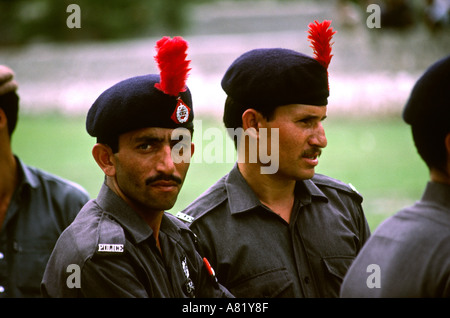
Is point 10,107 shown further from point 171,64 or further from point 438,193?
point 438,193

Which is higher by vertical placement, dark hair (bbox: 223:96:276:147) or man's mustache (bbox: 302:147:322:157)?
dark hair (bbox: 223:96:276:147)

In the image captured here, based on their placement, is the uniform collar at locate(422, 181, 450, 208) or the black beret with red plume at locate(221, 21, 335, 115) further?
the black beret with red plume at locate(221, 21, 335, 115)

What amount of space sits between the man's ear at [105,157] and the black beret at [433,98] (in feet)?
3.95

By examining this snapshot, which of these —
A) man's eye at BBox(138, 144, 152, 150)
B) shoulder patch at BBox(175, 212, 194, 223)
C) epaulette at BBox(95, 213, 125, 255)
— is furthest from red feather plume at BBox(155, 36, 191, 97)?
shoulder patch at BBox(175, 212, 194, 223)

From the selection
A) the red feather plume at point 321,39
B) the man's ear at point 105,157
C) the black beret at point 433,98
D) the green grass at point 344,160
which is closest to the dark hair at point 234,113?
the red feather plume at point 321,39

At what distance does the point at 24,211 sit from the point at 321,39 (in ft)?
6.46

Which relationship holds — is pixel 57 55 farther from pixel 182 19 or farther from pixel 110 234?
pixel 110 234

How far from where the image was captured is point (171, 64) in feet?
9.18

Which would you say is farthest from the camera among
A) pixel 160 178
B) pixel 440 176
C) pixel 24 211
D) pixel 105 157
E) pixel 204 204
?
pixel 24 211

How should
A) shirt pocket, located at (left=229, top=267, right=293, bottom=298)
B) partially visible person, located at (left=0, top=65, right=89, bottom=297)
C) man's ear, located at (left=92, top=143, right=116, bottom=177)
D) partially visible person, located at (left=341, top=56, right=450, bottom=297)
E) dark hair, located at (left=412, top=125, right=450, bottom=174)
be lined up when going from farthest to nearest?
partially visible person, located at (left=0, top=65, right=89, bottom=297)
shirt pocket, located at (left=229, top=267, right=293, bottom=298)
man's ear, located at (left=92, top=143, right=116, bottom=177)
dark hair, located at (left=412, top=125, right=450, bottom=174)
partially visible person, located at (left=341, top=56, right=450, bottom=297)

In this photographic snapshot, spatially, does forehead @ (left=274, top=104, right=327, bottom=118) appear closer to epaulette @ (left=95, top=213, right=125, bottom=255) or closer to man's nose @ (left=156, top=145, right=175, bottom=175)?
man's nose @ (left=156, top=145, right=175, bottom=175)

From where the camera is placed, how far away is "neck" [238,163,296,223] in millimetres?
3396

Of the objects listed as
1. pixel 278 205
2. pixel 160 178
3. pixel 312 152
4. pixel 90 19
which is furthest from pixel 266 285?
pixel 90 19

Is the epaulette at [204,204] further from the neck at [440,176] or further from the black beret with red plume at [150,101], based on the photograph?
the neck at [440,176]
